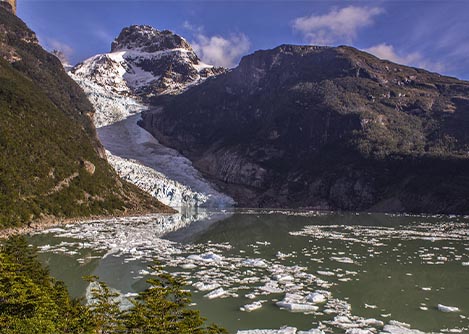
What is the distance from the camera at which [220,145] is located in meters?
148

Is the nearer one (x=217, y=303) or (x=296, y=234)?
(x=217, y=303)

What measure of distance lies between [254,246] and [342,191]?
3088 inches

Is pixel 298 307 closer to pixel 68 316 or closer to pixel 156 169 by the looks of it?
pixel 68 316

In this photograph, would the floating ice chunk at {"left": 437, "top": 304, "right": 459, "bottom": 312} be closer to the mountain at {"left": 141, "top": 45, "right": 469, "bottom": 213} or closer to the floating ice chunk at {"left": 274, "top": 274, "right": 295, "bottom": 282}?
the floating ice chunk at {"left": 274, "top": 274, "right": 295, "bottom": 282}

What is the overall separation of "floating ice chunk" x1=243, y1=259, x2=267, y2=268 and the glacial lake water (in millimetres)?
69

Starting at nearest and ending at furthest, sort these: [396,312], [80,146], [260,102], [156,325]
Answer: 1. [156,325]
2. [396,312]
3. [80,146]
4. [260,102]

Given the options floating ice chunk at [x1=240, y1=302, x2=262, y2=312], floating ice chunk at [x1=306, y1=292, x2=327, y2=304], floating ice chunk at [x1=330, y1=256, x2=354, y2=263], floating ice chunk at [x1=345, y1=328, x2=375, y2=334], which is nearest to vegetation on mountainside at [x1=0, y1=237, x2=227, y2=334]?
floating ice chunk at [x1=240, y1=302, x2=262, y2=312]

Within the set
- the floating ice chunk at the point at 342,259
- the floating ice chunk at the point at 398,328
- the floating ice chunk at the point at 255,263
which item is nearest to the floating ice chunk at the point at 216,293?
the floating ice chunk at the point at 255,263

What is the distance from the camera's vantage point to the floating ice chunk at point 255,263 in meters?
26.0

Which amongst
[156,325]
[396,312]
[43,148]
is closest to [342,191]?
[43,148]

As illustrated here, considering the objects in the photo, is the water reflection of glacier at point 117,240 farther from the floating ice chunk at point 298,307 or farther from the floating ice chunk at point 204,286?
the floating ice chunk at point 298,307

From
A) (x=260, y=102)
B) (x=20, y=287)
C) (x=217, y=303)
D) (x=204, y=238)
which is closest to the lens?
(x=20, y=287)

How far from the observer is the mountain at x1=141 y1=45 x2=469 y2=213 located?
4028 inches

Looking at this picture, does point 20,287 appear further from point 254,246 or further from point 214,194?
point 214,194
